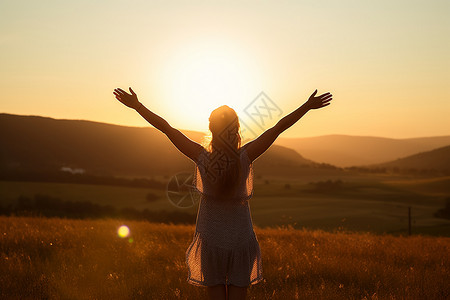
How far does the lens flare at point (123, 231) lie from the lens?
10.2m

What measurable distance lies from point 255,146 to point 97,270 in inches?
176

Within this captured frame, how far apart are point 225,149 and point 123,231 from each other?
7.93 m

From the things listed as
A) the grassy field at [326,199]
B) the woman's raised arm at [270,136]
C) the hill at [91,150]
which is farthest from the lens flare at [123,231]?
the hill at [91,150]

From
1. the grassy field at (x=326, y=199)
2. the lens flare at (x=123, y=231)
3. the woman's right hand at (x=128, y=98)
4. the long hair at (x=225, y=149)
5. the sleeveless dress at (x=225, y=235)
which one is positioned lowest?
the grassy field at (x=326, y=199)

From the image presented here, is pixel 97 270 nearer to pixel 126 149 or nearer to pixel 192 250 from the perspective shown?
pixel 192 250

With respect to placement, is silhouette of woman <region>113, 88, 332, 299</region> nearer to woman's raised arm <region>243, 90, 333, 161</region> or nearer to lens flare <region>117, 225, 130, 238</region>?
woman's raised arm <region>243, 90, 333, 161</region>

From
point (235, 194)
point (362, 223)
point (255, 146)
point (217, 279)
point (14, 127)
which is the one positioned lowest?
point (362, 223)

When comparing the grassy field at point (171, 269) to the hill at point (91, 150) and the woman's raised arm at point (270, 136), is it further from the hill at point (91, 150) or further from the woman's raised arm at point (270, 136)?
the hill at point (91, 150)

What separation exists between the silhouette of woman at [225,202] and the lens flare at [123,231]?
22.3 ft

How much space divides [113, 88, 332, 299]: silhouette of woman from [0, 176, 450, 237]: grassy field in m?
25.5

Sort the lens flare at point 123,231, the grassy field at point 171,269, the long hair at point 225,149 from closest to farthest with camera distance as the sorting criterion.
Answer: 1. the long hair at point 225,149
2. the grassy field at point 171,269
3. the lens flare at point 123,231

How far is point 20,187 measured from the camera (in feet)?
160

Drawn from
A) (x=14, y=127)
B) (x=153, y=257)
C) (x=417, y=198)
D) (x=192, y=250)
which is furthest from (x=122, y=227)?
(x=14, y=127)

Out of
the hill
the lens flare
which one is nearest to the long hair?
the lens flare
